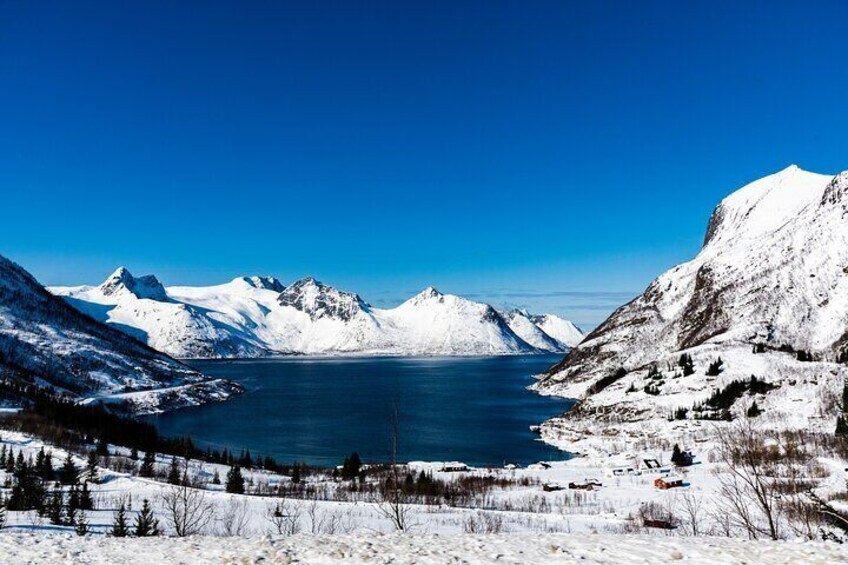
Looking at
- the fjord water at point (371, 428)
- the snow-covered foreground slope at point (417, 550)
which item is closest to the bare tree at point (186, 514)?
the snow-covered foreground slope at point (417, 550)

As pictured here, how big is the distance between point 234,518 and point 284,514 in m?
4.10

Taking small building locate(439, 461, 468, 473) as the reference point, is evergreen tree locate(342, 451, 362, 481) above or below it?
above

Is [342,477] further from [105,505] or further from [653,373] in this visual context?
[653,373]

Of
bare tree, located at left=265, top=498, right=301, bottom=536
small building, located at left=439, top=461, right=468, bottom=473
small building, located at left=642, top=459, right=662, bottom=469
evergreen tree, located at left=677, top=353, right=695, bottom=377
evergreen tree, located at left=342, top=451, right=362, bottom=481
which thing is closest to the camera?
bare tree, located at left=265, top=498, right=301, bottom=536

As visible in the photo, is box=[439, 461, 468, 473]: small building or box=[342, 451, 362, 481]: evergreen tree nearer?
box=[342, 451, 362, 481]: evergreen tree

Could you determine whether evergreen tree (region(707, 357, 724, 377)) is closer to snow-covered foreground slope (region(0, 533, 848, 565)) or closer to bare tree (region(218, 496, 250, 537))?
bare tree (region(218, 496, 250, 537))

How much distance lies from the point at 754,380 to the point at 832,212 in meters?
84.5

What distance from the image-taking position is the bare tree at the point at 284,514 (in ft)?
127

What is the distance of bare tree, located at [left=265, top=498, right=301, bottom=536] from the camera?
38719mm

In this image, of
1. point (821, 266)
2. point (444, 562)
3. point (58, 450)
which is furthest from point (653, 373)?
point (444, 562)

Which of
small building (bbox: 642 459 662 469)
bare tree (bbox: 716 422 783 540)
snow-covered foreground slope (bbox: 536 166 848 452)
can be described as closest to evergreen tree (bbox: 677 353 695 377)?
snow-covered foreground slope (bbox: 536 166 848 452)

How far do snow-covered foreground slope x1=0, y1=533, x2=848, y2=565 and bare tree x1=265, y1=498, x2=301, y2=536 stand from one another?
1831 cm

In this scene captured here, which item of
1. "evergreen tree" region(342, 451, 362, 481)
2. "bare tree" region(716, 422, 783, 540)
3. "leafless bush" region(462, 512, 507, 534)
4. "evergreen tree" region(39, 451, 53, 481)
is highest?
"bare tree" region(716, 422, 783, 540)

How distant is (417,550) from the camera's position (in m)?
18.4
